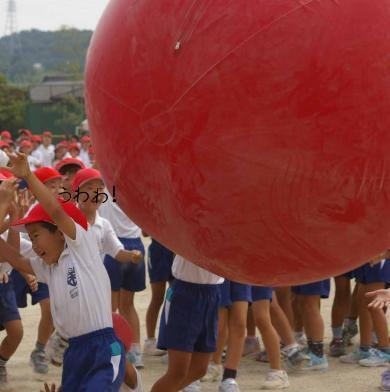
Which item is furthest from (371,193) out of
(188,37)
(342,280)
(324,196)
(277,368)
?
(342,280)

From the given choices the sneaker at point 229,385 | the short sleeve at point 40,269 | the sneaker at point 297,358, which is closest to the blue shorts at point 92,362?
the short sleeve at point 40,269

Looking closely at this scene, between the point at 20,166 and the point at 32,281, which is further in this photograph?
the point at 32,281

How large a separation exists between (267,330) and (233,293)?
1.48ft

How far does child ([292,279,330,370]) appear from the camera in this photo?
24.4 ft

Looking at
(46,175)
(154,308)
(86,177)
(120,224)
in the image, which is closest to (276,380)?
(154,308)

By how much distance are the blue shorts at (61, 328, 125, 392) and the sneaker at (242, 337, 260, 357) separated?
126 inches

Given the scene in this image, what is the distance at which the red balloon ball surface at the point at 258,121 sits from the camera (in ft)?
11.1

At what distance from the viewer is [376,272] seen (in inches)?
295

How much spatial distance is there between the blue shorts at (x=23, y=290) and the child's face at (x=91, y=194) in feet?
3.08

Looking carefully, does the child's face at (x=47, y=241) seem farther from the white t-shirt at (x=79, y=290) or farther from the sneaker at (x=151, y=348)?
the sneaker at (x=151, y=348)

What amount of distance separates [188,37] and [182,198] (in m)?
0.60

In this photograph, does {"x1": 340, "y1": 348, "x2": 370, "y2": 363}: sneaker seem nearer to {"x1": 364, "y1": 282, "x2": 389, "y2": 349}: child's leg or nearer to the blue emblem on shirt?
{"x1": 364, "y1": 282, "x2": 389, "y2": 349}: child's leg

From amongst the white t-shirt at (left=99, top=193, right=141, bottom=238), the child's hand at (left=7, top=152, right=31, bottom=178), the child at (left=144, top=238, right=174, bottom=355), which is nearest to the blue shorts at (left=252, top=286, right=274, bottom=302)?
the child at (left=144, top=238, right=174, bottom=355)

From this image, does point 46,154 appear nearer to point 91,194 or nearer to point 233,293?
point 91,194
